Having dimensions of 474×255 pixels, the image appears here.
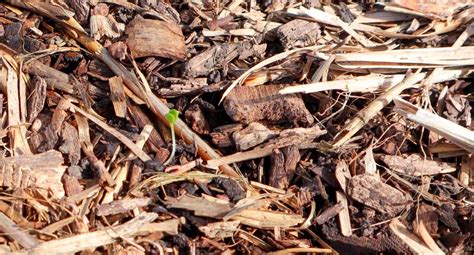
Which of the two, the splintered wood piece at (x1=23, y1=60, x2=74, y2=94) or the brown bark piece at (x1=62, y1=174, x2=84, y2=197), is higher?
the splintered wood piece at (x1=23, y1=60, x2=74, y2=94)

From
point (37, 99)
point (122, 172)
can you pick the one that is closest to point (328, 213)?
point (122, 172)

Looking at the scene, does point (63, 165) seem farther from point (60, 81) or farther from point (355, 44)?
point (355, 44)

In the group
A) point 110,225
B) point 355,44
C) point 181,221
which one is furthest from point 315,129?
point 110,225

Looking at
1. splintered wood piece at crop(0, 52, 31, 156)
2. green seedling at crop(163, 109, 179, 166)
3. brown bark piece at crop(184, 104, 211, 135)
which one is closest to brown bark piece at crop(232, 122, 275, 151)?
brown bark piece at crop(184, 104, 211, 135)

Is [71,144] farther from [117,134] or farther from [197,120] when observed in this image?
[197,120]

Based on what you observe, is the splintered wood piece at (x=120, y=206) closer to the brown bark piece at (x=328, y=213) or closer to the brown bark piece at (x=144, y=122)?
the brown bark piece at (x=144, y=122)

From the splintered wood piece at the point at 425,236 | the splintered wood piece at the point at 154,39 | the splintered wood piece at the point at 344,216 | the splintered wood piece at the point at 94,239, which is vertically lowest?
the splintered wood piece at the point at 425,236

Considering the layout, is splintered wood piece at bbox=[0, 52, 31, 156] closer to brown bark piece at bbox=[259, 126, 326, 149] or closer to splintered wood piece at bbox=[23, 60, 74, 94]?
splintered wood piece at bbox=[23, 60, 74, 94]

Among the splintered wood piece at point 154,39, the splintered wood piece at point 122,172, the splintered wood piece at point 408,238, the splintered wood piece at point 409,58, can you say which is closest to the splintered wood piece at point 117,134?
the splintered wood piece at point 122,172
